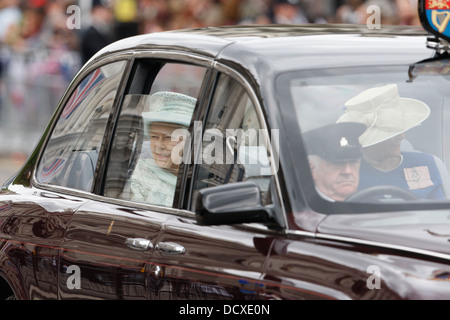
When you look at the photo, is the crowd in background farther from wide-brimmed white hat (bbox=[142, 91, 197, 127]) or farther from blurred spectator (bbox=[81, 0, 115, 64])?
wide-brimmed white hat (bbox=[142, 91, 197, 127])

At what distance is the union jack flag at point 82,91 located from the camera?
500cm

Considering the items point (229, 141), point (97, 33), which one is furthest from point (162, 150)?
point (97, 33)

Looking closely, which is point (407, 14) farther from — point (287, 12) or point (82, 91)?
point (82, 91)

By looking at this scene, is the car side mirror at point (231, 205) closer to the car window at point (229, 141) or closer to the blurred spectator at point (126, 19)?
the car window at point (229, 141)

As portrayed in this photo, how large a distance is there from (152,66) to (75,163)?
0.59m

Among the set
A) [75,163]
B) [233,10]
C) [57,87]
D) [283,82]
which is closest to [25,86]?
[57,87]

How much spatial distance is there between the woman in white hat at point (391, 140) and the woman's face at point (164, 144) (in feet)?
2.49

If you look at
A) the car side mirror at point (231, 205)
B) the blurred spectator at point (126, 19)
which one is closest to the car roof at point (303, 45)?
the car side mirror at point (231, 205)

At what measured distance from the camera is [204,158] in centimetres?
420

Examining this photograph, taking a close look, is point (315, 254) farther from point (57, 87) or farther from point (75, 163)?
point (57, 87)

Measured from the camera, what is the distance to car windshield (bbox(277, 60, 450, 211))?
3.82 meters

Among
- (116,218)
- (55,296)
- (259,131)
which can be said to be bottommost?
(55,296)

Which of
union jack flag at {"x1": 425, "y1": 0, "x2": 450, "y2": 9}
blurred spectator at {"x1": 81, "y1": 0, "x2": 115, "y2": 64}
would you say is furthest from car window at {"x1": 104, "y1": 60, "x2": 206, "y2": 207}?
blurred spectator at {"x1": 81, "y1": 0, "x2": 115, "y2": 64}
